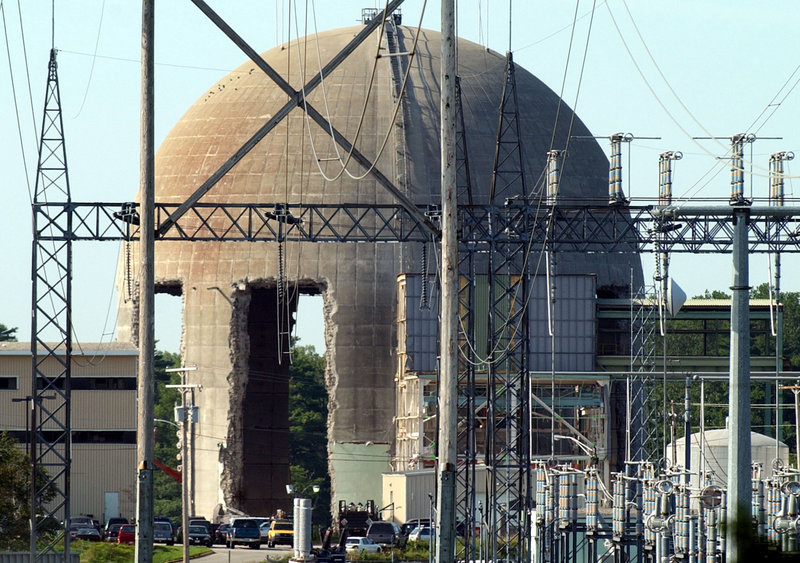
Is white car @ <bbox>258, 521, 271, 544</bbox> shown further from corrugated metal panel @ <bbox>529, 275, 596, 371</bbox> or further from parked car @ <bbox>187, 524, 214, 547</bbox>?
corrugated metal panel @ <bbox>529, 275, 596, 371</bbox>

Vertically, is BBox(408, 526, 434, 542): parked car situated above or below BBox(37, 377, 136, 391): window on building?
below

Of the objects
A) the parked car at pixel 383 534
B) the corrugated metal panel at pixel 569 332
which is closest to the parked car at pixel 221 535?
the parked car at pixel 383 534

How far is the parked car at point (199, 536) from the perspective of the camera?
5422 centimetres

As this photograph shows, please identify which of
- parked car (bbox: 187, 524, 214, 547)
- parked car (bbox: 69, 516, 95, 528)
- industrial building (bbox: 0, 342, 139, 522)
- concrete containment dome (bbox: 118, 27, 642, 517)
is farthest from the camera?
industrial building (bbox: 0, 342, 139, 522)

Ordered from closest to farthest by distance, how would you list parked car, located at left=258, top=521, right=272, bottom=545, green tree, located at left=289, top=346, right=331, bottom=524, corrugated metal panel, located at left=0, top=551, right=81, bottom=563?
corrugated metal panel, located at left=0, top=551, right=81, bottom=563
parked car, located at left=258, top=521, right=272, bottom=545
green tree, located at left=289, top=346, right=331, bottom=524

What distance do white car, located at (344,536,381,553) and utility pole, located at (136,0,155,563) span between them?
90.2 ft

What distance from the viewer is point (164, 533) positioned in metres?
53.5

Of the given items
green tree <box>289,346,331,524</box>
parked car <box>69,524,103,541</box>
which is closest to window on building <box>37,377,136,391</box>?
parked car <box>69,524,103,541</box>

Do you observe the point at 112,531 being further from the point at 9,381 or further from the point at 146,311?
the point at 146,311

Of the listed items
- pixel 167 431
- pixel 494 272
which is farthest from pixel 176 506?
pixel 494 272

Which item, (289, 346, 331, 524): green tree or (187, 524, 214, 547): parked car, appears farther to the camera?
(289, 346, 331, 524): green tree

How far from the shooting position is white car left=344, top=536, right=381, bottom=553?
161ft

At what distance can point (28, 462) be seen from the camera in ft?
156

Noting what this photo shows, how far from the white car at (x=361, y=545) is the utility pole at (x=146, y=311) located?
90.2 feet
